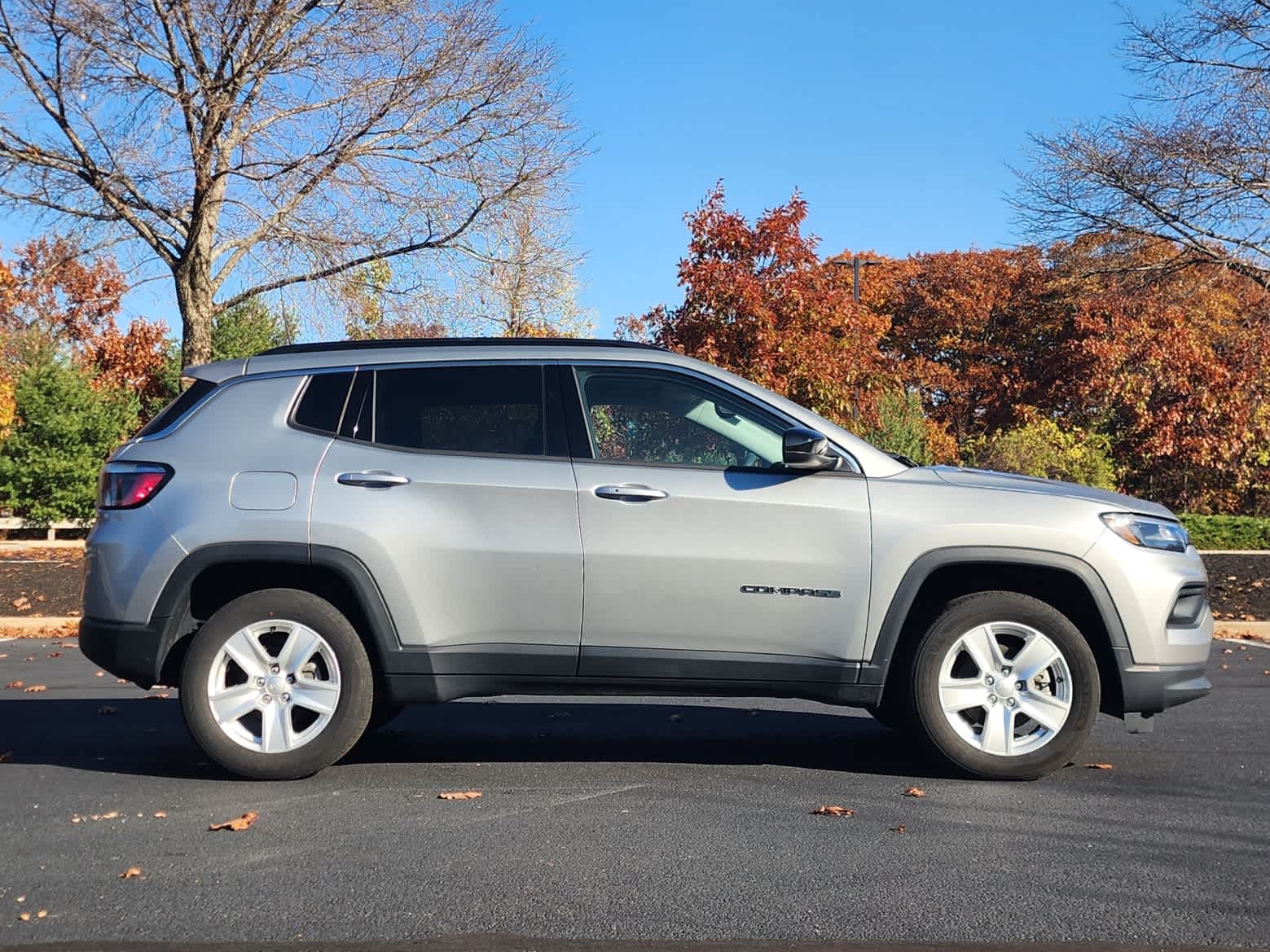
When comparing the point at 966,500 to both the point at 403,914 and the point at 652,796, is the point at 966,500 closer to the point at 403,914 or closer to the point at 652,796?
the point at 652,796

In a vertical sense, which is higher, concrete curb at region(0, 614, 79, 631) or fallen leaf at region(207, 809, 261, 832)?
concrete curb at region(0, 614, 79, 631)

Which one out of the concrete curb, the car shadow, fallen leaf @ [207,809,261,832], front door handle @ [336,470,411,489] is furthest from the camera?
the concrete curb

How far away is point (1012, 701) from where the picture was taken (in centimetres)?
593

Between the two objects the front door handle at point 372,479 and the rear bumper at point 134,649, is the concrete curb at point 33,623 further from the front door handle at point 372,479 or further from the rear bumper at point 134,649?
the front door handle at point 372,479

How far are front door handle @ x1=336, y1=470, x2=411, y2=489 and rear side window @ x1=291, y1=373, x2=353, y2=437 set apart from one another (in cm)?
26

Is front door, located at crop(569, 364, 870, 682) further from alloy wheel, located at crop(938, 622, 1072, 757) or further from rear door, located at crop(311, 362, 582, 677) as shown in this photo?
alloy wheel, located at crop(938, 622, 1072, 757)

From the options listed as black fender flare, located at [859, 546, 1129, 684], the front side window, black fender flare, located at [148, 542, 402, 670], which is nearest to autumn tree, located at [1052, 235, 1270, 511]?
black fender flare, located at [859, 546, 1129, 684]

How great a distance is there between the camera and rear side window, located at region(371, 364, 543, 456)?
607cm

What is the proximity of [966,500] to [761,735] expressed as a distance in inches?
79.5

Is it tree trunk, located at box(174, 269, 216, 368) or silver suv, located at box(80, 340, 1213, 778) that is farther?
tree trunk, located at box(174, 269, 216, 368)

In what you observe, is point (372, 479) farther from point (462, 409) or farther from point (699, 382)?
point (699, 382)

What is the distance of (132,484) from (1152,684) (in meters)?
4.56

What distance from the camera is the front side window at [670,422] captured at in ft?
19.9

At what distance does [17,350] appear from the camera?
4031 cm
